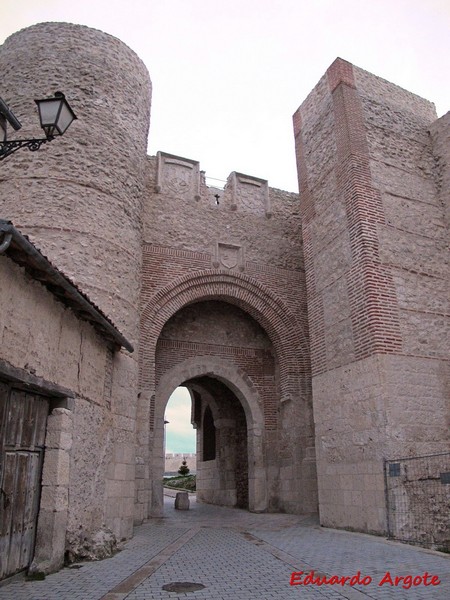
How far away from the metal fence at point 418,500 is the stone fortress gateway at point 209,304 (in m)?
0.06

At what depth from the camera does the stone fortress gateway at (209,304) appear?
526 centimetres

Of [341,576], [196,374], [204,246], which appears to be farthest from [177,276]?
[341,576]

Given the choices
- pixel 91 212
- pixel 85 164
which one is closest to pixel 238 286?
pixel 91 212

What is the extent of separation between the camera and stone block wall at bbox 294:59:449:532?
784cm

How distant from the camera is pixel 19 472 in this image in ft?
15.8

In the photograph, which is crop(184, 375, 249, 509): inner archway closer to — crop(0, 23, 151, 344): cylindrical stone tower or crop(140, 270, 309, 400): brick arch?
crop(140, 270, 309, 400): brick arch

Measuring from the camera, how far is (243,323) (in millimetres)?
12523

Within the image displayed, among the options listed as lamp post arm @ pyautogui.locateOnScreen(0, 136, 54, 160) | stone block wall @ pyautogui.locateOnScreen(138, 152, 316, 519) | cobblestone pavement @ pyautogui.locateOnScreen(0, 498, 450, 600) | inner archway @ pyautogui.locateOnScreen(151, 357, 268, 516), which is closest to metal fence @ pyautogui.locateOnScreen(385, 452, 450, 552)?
cobblestone pavement @ pyautogui.locateOnScreen(0, 498, 450, 600)

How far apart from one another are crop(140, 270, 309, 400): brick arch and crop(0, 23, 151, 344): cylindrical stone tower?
5.46ft

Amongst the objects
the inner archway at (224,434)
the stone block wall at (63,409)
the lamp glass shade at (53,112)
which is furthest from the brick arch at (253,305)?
the lamp glass shade at (53,112)

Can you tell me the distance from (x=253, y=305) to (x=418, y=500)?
231 inches

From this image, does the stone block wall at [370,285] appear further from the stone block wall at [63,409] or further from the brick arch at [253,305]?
the stone block wall at [63,409]

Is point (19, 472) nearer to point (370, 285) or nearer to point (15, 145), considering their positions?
point (15, 145)

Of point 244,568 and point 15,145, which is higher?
point 15,145
